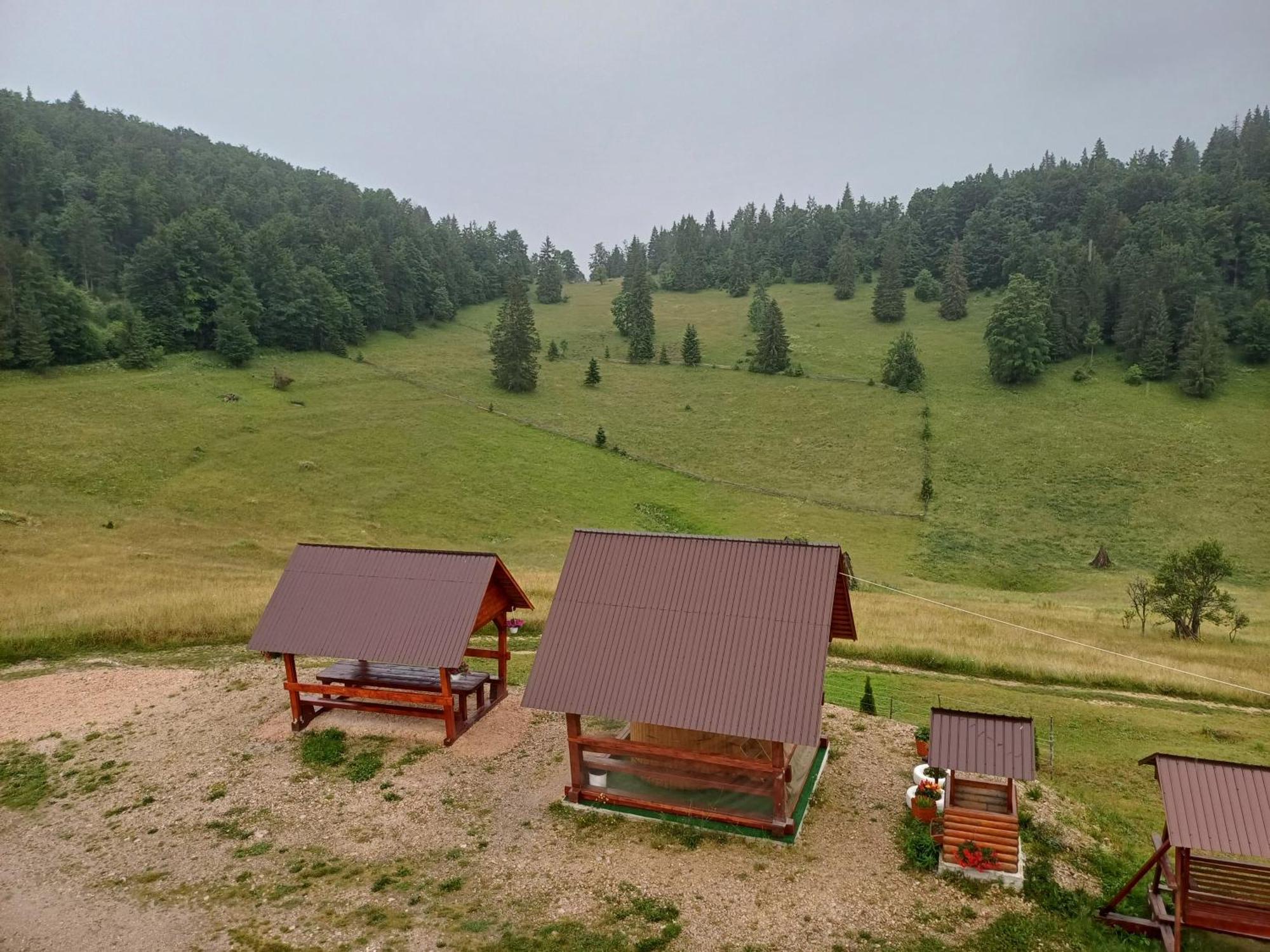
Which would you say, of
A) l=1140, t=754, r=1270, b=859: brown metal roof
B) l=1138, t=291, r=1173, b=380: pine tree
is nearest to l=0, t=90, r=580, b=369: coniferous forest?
l=1140, t=754, r=1270, b=859: brown metal roof

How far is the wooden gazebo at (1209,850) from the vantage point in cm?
959

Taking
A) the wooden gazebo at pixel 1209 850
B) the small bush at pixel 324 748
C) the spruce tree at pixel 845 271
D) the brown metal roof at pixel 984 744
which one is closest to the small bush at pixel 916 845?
the brown metal roof at pixel 984 744

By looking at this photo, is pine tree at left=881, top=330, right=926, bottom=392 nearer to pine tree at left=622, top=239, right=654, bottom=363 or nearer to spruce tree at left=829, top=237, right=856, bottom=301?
pine tree at left=622, top=239, right=654, bottom=363

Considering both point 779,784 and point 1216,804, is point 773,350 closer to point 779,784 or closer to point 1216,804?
point 779,784

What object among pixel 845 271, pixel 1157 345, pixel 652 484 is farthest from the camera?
pixel 845 271

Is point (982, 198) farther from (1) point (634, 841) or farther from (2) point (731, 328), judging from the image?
(1) point (634, 841)

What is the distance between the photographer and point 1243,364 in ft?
260

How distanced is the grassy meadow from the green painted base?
429 inches

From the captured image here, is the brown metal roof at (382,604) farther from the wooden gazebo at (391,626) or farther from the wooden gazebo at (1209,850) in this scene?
the wooden gazebo at (1209,850)

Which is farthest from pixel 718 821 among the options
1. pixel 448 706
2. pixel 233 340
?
pixel 233 340

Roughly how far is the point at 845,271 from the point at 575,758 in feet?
394

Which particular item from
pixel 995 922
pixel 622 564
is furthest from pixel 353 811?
pixel 995 922

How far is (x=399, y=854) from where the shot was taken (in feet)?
42.8

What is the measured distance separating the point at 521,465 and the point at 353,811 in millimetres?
45229
